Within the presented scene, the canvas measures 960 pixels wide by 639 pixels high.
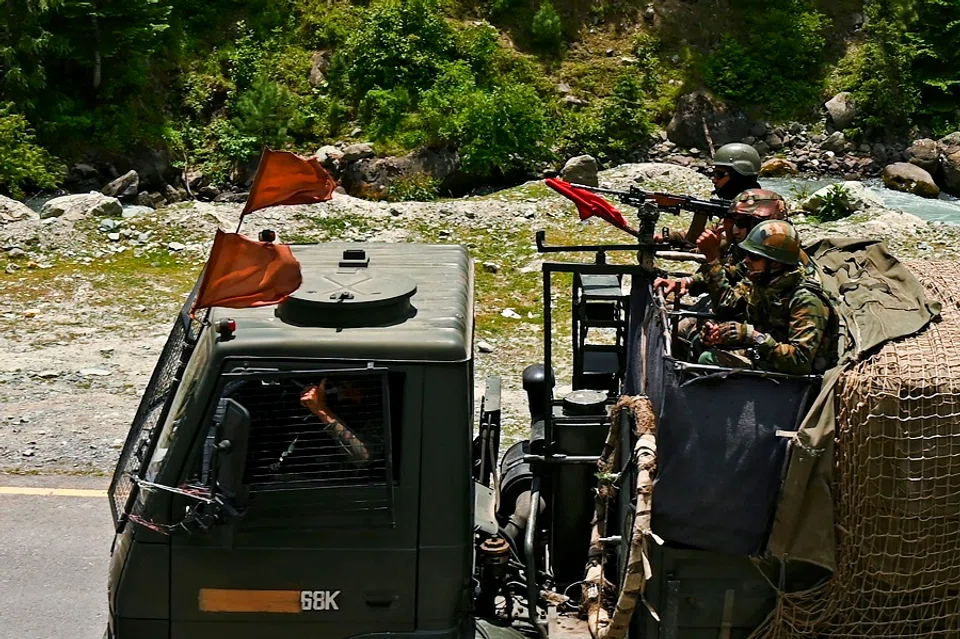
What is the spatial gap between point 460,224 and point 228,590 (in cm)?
1133

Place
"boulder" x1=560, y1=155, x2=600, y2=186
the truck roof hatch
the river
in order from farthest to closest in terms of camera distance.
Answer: the river
"boulder" x1=560, y1=155, x2=600, y2=186
the truck roof hatch

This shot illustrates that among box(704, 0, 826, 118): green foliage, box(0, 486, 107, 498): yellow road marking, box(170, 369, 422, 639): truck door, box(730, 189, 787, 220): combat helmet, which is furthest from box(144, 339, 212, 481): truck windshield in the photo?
box(704, 0, 826, 118): green foliage

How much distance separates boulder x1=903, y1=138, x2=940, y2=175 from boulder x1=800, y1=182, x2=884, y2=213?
22.3 ft

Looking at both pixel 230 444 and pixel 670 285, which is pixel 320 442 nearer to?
pixel 230 444

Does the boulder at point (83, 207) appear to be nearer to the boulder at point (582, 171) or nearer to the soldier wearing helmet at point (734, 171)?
the boulder at point (582, 171)

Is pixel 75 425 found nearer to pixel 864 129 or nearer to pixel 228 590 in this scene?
pixel 228 590

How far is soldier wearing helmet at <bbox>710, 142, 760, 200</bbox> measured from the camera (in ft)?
25.0

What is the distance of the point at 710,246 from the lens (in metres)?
5.79

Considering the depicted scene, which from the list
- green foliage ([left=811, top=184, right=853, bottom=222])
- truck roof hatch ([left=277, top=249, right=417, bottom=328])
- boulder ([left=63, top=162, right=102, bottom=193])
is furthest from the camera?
boulder ([left=63, top=162, right=102, bottom=193])

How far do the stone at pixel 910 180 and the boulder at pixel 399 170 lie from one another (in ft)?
29.0

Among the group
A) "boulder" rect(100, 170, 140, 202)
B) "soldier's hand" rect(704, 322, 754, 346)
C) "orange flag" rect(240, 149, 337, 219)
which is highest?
"orange flag" rect(240, 149, 337, 219)

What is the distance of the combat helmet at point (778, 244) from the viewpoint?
199 inches

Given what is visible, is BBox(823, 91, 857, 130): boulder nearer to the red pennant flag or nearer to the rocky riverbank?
the rocky riverbank

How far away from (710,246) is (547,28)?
20.7 m
